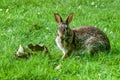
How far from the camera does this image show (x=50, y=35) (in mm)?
7953

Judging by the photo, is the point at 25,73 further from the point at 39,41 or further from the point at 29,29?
the point at 29,29

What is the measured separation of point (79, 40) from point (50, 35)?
138 cm

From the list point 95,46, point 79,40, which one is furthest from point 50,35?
point 95,46

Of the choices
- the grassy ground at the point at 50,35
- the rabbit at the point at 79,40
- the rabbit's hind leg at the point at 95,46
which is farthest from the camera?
the rabbit's hind leg at the point at 95,46

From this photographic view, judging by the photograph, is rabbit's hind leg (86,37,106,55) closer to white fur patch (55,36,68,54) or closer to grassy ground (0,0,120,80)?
grassy ground (0,0,120,80)

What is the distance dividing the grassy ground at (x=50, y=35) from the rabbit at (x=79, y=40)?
161 mm

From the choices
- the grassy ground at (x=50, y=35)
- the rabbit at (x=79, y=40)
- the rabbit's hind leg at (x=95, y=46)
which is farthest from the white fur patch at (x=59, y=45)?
the rabbit's hind leg at (x=95, y=46)

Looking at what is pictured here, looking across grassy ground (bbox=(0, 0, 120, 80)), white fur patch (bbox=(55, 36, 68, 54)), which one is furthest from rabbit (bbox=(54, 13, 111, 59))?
grassy ground (bbox=(0, 0, 120, 80))

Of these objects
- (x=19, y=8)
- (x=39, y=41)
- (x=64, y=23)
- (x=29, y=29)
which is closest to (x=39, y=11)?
(x=19, y=8)

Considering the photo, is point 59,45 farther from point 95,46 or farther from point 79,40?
point 95,46

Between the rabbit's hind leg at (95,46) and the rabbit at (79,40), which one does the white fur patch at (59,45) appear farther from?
the rabbit's hind leg at (95,46)

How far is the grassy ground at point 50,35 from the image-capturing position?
5691 millimetres

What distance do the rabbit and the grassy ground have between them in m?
0.16

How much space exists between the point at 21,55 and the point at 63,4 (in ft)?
14.9
